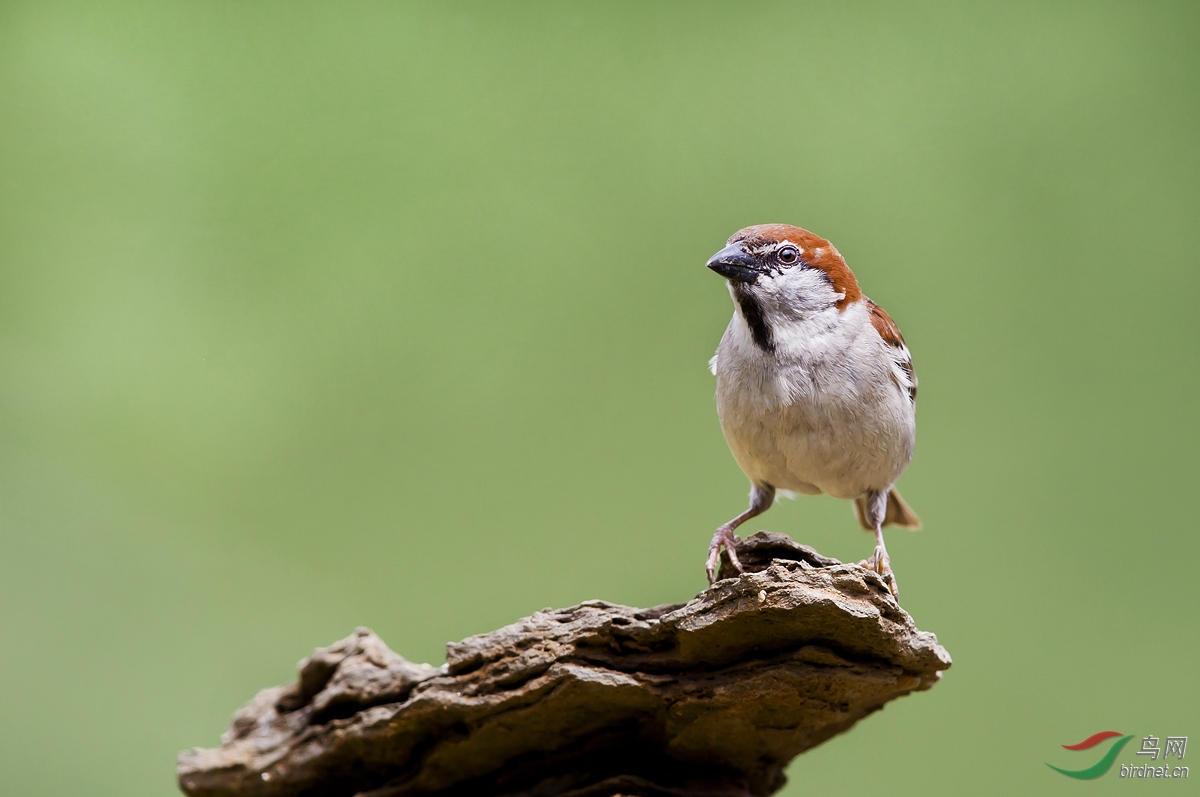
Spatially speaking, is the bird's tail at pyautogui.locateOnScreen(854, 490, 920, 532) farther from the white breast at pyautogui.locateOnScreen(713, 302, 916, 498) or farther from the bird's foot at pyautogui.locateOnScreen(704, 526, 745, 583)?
the bird's foot at pyautogui.locateOnScreen(704, 526, 745, 583)

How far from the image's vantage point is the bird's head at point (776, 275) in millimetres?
2641

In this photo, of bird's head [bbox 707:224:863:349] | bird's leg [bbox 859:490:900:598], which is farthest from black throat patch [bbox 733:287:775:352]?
bird's leg [bbox 859:490:900:598]

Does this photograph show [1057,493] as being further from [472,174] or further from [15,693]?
[15,693]

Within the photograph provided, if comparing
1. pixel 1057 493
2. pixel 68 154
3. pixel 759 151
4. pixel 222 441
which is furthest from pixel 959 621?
pixel 68 154

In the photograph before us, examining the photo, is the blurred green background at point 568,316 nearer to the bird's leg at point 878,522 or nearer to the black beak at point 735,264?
the bird's leg at point 878,522

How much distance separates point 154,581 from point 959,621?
3562 millimetres

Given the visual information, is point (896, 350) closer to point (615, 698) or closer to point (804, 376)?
point (804, 376)

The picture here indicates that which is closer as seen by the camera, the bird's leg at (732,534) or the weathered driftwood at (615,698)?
the weathered driftwood at (615,698)

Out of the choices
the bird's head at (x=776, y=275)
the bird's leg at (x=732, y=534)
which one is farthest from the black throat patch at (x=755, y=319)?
the bird's leg at (x=732, y=534)

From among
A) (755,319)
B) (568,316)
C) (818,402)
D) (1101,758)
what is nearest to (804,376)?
(818,402)

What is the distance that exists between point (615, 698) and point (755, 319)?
3.53 feet

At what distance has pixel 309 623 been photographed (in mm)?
4359

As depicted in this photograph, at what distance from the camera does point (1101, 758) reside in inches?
156

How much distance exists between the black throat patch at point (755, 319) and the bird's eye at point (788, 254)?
0.13 metres
